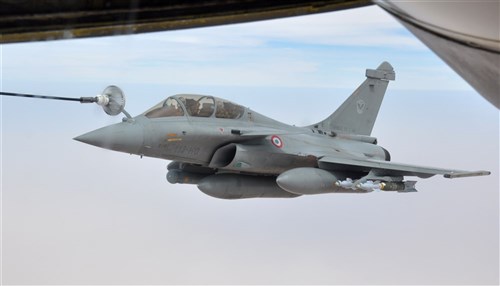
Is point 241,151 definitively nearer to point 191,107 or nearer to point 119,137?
point 191,107

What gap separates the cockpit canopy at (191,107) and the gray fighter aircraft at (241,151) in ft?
0.05

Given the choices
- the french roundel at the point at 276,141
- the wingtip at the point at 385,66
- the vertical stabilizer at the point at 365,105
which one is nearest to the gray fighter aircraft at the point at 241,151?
the french roundel at the point at 276,141

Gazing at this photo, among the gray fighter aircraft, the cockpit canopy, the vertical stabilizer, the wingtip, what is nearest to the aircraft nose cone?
the gray fighter aircraft

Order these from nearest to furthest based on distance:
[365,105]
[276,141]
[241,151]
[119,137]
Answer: [119,137] < [241,151] < [276,141] < [365,105]

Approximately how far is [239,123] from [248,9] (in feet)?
32.5

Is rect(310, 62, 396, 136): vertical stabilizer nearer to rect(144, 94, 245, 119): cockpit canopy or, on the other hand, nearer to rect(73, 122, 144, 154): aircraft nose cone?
rect(144, 94, 245, 119): cockpit canopy

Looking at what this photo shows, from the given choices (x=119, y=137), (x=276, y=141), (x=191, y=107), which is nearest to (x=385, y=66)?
(x=276, y=141)

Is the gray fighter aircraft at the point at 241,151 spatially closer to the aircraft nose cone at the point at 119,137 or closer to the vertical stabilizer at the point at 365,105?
the aircraft nose cone at the point at 119,137

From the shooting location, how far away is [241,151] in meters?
13.5

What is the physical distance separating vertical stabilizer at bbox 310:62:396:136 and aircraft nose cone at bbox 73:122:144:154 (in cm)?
566

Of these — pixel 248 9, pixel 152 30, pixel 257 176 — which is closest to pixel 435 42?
pixel 248 9

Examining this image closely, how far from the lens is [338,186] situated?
14227 mm

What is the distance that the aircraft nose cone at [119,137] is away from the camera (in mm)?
12344

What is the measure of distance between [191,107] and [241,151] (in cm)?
114
